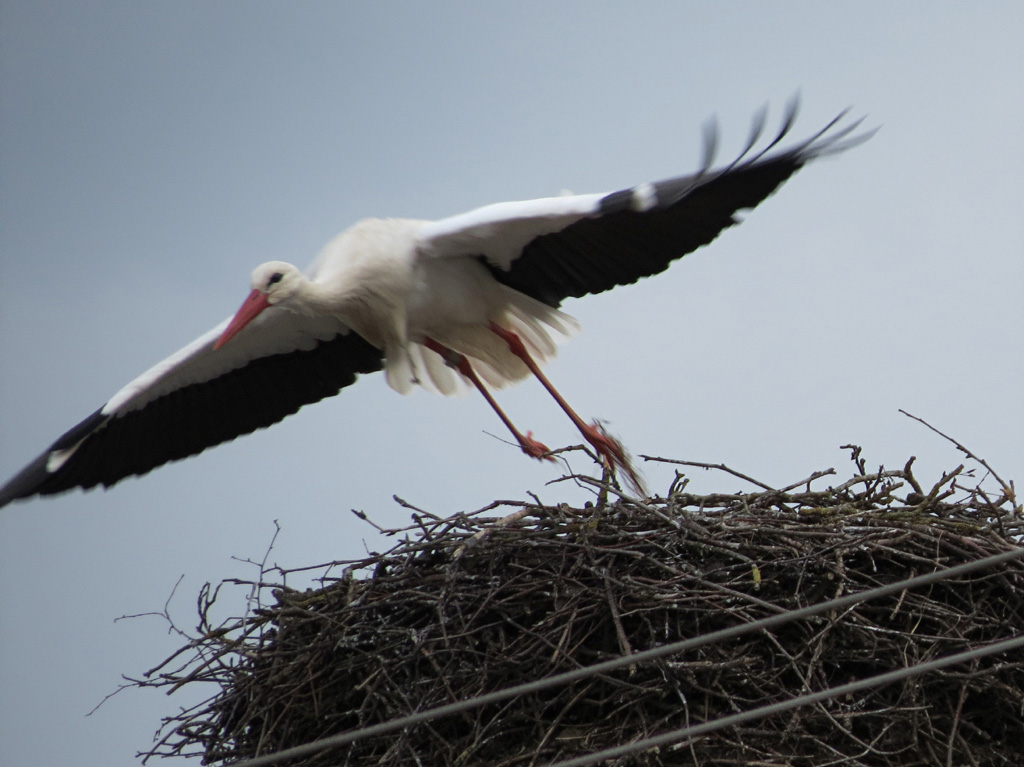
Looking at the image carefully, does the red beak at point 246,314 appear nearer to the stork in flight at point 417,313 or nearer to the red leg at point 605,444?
the stork in flight at point 417,313

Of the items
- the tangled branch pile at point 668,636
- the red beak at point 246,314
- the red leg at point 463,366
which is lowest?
the tangled branch pile at point 668,636

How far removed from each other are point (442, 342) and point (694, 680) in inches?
84.4

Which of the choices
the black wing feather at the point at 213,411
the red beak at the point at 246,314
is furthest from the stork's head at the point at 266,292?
the black wing feather at the point at 213,411

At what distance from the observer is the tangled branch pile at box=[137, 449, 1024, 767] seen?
10.5 feet

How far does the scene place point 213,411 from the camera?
524cm

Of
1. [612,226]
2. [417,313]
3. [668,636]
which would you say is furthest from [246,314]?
[668,636]

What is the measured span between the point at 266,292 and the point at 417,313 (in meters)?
0.57

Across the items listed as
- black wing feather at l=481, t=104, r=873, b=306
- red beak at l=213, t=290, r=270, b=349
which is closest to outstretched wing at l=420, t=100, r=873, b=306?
black wing feather at l=481, t=104, r=873, b=306

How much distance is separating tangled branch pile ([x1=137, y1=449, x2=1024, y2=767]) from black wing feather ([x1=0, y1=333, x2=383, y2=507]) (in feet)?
5.04

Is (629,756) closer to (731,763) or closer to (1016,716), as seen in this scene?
(731,763)

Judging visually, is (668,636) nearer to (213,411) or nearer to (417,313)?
(417,313)

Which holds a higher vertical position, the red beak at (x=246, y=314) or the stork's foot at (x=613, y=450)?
the red beak at (x=246, y=314)

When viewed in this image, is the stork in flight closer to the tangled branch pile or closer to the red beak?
the red beak

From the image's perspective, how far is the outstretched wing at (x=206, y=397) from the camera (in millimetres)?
4863
